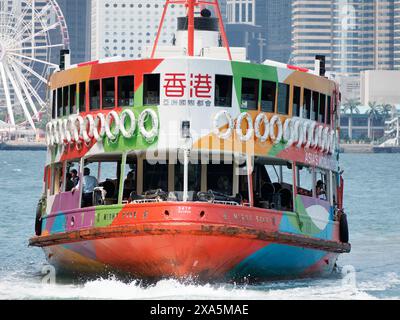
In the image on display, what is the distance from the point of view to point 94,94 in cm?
2966

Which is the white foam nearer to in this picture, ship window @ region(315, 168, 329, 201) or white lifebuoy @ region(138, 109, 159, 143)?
ship window @ region(315, 168, 329, 201)

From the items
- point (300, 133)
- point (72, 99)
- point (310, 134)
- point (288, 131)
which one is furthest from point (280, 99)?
point (72, 99)

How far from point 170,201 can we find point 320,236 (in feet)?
13.9

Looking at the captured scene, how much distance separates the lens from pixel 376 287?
33.6 metres

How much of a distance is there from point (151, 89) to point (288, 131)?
102 inches

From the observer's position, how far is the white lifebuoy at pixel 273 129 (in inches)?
1140

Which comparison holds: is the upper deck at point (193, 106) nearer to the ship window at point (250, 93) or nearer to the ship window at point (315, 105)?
the ship window at point (250, 93)

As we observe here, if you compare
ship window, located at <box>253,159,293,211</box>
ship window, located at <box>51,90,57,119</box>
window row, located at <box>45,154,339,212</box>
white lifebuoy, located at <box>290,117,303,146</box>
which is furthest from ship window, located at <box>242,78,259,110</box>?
ship window, located at <box>51,90,57,119</box>

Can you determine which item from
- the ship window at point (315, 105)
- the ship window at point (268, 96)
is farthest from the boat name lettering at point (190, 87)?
the ship window at point (315, 105)

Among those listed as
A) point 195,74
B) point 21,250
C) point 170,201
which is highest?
point 195,74

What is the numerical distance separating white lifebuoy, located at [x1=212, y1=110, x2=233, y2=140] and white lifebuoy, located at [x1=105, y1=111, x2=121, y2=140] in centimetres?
167

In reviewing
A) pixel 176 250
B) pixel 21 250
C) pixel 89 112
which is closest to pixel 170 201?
pixel 176 250

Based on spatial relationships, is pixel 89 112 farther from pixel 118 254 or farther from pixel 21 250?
pixel 21 250
